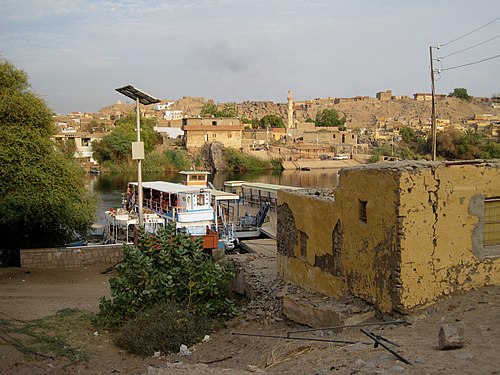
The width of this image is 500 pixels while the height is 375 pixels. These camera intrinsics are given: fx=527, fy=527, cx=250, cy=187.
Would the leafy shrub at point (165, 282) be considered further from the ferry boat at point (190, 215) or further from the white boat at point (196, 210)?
the ferry boat at point (190, 215)

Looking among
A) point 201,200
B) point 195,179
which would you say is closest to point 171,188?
point 201,200

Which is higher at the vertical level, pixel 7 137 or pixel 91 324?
pixel 7 137

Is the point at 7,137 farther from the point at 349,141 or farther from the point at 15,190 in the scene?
the point at 349,141

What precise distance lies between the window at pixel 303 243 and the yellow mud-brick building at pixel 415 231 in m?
1.39

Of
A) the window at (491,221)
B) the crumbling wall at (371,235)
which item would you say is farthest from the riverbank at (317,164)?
the window at (491,221)

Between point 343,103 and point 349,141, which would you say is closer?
point 349,141

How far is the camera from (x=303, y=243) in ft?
38.6

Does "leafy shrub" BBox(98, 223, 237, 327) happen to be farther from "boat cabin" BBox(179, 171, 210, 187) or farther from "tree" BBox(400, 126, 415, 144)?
"tree" BBox(400, 126, 415, 144)

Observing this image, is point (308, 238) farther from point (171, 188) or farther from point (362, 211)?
point (171, 188)

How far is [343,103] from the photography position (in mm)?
180875

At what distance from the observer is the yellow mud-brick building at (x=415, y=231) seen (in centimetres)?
855

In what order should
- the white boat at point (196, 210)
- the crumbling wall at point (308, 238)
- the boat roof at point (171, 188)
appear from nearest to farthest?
the crumbling wall at point (308, 238) < the white boat at point (196, 210) < the boat roof at point (171, 188)

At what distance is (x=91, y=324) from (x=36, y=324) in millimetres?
1109

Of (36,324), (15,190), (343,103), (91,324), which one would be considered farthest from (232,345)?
(343,103)
